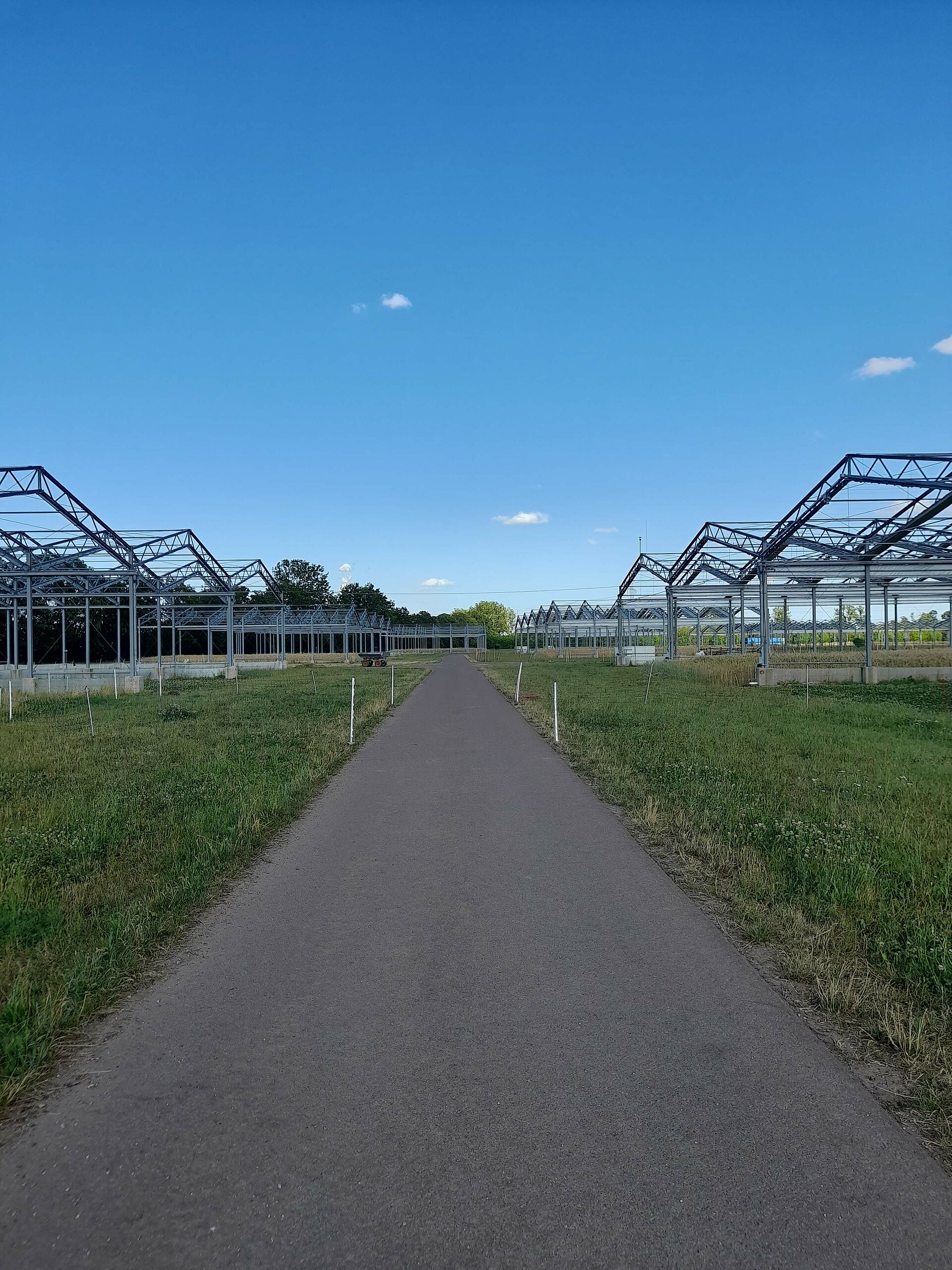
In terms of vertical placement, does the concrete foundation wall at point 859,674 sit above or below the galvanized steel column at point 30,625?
below

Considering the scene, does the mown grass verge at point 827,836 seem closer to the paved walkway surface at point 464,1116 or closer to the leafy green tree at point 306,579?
the paved walkway surface at point 464,1116

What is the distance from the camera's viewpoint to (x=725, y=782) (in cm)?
1013

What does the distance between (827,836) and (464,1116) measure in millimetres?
5286

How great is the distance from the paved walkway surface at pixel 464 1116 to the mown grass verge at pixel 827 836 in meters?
0.43

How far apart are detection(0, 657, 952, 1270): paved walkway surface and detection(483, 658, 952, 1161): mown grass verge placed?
427 mm

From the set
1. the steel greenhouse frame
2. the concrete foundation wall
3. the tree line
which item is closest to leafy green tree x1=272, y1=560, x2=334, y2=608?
the tree line

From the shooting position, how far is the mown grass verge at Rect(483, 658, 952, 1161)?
4309mm

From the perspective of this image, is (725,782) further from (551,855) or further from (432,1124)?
(432,1124)

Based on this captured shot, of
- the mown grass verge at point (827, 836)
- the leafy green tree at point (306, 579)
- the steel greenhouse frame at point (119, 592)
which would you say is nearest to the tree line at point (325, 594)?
the leafy green tree at point (306, 579)

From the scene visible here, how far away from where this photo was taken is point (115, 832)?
7.84m

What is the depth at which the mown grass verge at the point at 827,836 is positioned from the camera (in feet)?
14.1

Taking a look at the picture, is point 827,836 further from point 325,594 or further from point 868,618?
point 325,594

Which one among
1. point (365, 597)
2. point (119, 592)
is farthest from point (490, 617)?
point (119, 592)

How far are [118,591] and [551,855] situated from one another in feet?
114
